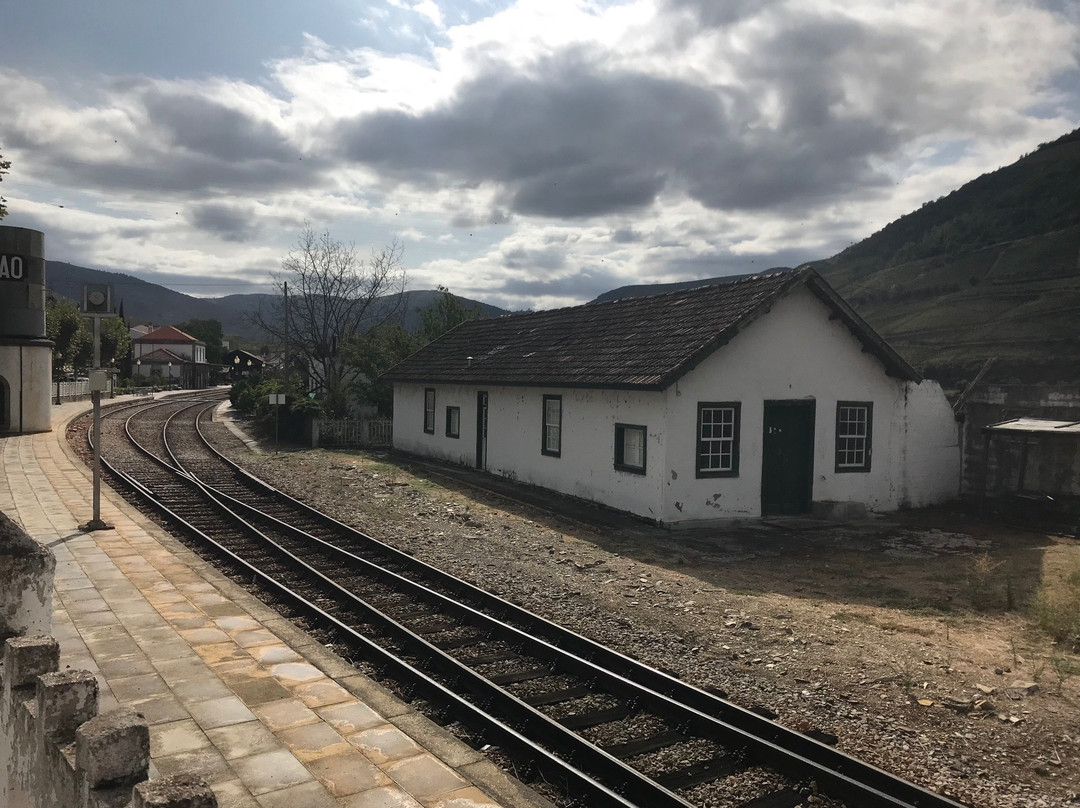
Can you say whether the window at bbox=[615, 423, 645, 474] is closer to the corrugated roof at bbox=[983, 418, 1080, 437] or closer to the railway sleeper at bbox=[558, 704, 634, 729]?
the corrugated roof at bbox=[983, 418, 1080, 437]

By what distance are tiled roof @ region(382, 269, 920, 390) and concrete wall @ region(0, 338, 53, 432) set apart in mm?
15072

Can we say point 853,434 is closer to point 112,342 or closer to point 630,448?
point 630,448

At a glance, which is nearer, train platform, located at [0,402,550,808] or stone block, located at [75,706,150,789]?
stone block, located at [75,706,150,789]

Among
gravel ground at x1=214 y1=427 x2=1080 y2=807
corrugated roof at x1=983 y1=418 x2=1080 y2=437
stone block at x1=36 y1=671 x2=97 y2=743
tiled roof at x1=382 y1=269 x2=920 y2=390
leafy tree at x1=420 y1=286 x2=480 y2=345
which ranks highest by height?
leafy tree at x1=420 y1=286 x2=480 y2=345

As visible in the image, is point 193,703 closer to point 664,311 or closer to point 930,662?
point 930,662

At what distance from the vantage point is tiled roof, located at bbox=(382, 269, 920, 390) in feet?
55.4

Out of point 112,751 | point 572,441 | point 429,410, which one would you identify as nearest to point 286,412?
point 429,410

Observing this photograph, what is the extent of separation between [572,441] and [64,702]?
1578cm

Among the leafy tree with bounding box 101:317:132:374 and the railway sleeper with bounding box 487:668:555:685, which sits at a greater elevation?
the leafy tree with bounding box 101:317:132:374

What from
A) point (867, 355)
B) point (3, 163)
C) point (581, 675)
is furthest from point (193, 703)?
point (3, 163)

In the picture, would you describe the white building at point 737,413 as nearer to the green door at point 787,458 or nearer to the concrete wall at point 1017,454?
the green door at point 787,458

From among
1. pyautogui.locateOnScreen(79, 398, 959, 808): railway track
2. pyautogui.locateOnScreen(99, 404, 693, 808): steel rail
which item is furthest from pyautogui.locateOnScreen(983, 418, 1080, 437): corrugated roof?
pyautogui.locateOnScreen(99, 404, 693, 808): steel rail

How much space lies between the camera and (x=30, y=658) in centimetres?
483

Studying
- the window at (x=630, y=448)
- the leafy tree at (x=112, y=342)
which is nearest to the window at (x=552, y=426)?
the window at (x=630, y=448)
